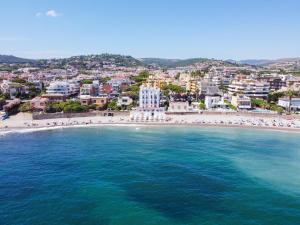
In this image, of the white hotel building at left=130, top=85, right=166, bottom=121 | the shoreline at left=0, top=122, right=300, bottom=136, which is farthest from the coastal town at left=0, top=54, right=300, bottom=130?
the shoreline at left=0, top=122, right=300, bottom=136

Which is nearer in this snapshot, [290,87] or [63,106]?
[63,106]

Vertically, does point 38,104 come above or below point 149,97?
below

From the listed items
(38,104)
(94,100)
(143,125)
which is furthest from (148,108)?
(38,104)

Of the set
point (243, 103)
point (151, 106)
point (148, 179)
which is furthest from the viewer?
point (243, 103)

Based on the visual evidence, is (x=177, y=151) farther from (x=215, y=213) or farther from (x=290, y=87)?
(x=290, y=87)

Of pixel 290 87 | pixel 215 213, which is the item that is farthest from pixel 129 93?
pixel 215 213

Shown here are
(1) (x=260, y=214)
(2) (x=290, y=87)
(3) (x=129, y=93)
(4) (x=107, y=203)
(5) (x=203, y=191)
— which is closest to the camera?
(1) (x=260, y=214)

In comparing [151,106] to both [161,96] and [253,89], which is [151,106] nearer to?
[161,96]
